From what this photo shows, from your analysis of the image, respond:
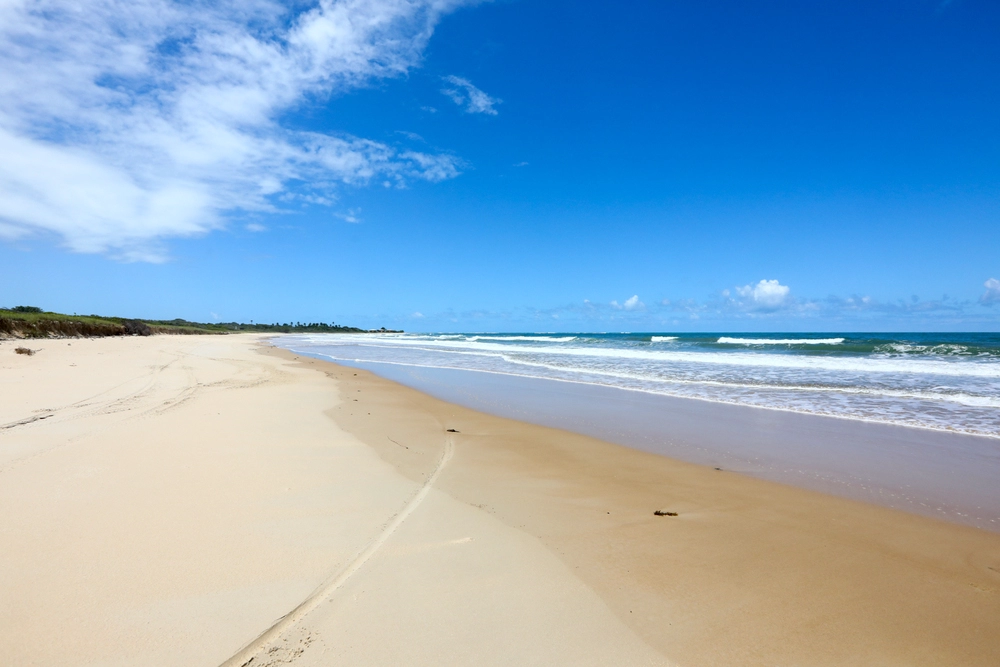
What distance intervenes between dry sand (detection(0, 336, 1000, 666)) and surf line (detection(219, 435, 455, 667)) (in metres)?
0.01

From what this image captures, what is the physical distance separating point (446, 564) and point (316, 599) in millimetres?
856

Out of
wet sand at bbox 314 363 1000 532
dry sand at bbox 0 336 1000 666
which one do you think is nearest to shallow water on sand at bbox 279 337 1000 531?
wet sand at bbox 314 363 1000 532

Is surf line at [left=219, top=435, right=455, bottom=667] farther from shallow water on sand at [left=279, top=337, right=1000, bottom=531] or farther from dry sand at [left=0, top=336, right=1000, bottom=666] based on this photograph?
shallow water on sand at [left=279, top=337, right=1000, bottom=531]

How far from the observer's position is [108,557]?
116 inches

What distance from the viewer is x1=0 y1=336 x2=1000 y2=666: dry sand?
7.74 feet

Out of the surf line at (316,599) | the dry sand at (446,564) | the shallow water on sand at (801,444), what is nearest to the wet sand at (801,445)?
the shallow water on sand at (801,444)

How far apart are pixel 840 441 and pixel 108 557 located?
8.84 metres

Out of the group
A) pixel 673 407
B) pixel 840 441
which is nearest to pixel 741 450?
pixel 840 441

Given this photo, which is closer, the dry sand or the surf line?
the surf line

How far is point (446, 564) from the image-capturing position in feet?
10.3

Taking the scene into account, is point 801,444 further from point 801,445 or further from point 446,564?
point 446,564

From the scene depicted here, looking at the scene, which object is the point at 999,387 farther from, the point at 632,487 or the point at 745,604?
the point at 745,604

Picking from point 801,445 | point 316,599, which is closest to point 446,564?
point 316,599

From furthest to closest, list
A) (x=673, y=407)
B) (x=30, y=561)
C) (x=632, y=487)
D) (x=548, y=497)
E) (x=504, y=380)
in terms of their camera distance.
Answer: (x=504, y=380) → (x=673, y=407) → (x=632, y=487) → (x=548, y=497) → (x=30, y=561)
